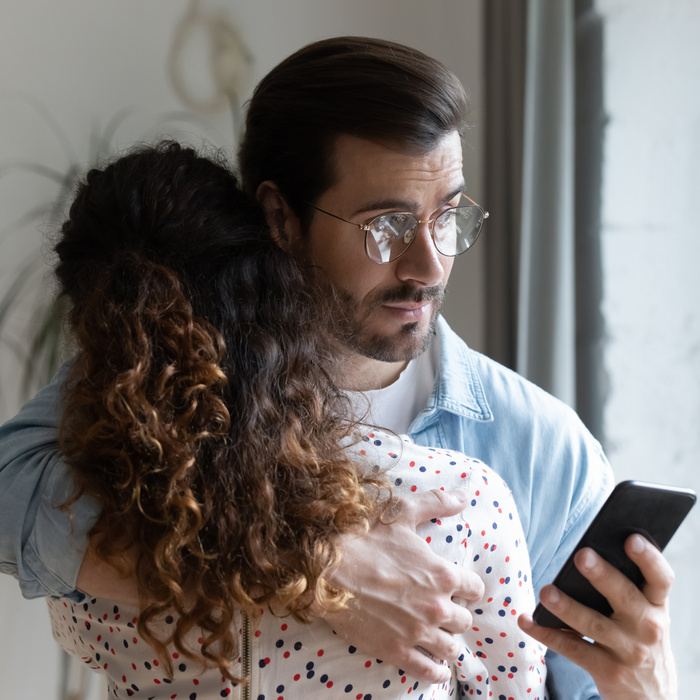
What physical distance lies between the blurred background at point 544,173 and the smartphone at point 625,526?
90 centimetres

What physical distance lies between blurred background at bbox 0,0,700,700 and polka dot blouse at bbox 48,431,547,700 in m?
0.97

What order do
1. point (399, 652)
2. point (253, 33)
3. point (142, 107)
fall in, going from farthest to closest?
point (253, 33)
point (142, 107)
point (399, 652)

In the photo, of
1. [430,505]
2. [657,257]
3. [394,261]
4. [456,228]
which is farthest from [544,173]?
[430,505]

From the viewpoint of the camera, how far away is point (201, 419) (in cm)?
85

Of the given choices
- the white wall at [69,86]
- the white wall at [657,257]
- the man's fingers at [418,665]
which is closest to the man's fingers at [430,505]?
the man's fingers at [418,665]

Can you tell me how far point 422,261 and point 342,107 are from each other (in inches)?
12.1

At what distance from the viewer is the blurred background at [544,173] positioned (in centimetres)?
170

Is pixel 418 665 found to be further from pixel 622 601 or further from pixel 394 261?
pixel 394 261

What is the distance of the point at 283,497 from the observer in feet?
2.88

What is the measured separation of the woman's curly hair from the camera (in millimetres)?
820

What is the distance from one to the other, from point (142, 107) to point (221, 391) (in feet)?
4.19

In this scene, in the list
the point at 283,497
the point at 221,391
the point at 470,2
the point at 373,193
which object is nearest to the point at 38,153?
the point at 373,193

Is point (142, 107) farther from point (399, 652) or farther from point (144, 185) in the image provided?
point (399, 652)

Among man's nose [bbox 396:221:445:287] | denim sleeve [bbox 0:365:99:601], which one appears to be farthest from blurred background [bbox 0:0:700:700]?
denim sleeve [bbox 0:365:99:601]
